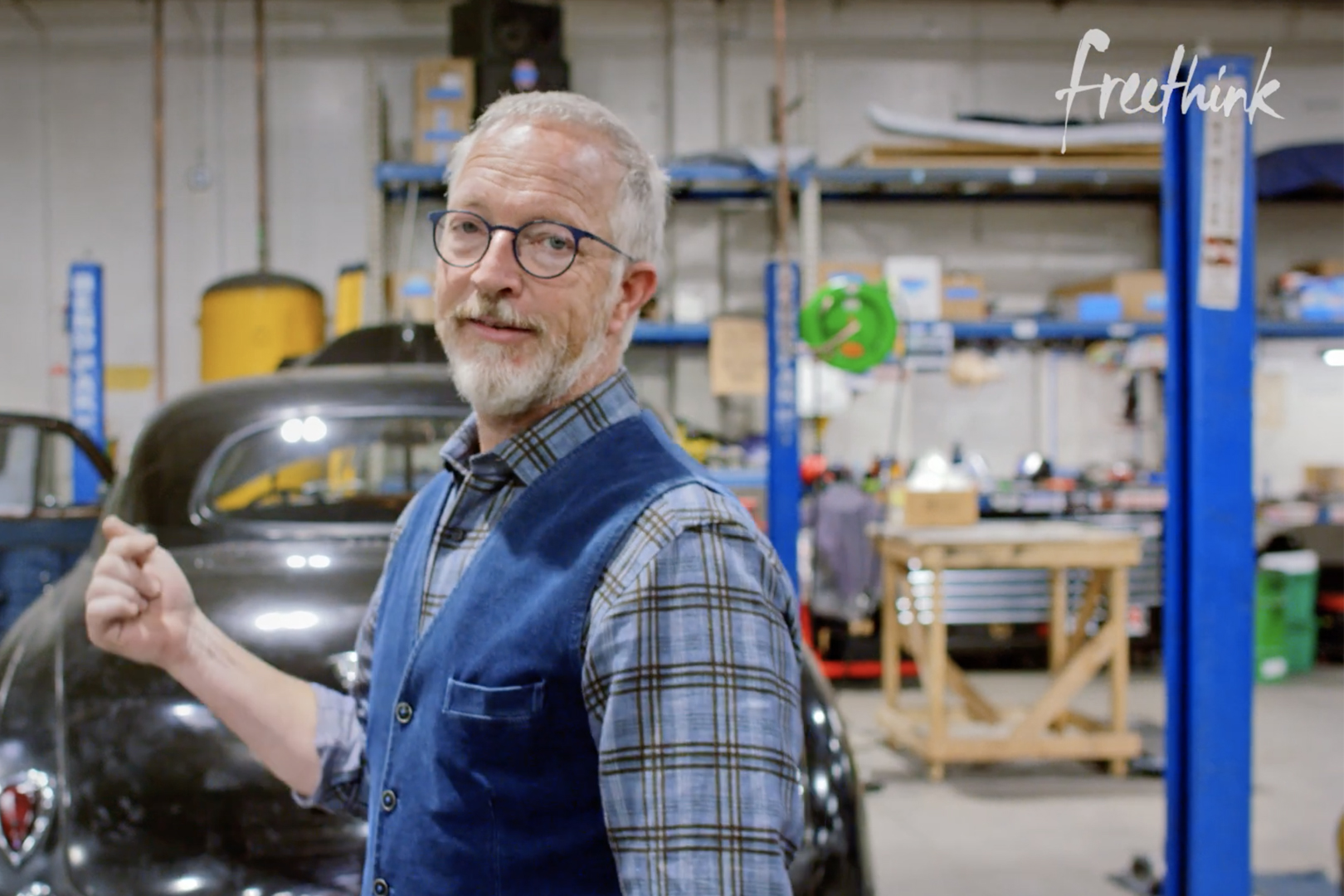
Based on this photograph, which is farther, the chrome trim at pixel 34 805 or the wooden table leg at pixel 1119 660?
the wooden table leg at pixel 1119 660

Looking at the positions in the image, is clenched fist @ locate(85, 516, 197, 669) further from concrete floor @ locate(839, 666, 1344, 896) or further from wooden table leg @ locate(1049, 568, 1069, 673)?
wooden table leg @ locate(1049, 568, 1069, 673)

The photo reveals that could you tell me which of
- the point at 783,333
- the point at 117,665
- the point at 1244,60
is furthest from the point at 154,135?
the point at 1244,60

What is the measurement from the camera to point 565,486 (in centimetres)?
104

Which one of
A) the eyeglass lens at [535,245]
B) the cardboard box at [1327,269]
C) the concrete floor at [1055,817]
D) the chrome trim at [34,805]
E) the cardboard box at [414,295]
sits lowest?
the concrete floor at [1055,817]

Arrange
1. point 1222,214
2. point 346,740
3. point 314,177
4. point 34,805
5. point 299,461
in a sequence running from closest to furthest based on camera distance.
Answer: point 346,740, point 34,805, point 1222,214, point 299,461, point 314,177

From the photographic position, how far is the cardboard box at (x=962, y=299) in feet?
24.8

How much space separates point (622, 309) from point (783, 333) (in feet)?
10.6

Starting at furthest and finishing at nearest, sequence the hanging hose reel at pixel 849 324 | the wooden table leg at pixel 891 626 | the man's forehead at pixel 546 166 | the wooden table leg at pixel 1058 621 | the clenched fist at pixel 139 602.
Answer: the wooden table leg at pixel 1058 621 → the wooden table leg at pixel 891 626 → the hanging hose reel at pixel 849 324 → the clenched fist at pixel 139 602 → the man's forehead at pixel 546 166

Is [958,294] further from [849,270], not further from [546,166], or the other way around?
[546,166]

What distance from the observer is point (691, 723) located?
2.95ft

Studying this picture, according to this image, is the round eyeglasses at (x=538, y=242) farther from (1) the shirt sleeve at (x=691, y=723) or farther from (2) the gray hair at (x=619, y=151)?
(1) the shirt sleeve at (x=691, y=723)

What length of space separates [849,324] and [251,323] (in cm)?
468

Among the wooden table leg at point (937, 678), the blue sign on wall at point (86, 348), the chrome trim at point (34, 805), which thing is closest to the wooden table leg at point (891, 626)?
the wooden table leg at point (937, 678)

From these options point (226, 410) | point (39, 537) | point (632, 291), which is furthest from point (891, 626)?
point (632, 291)
